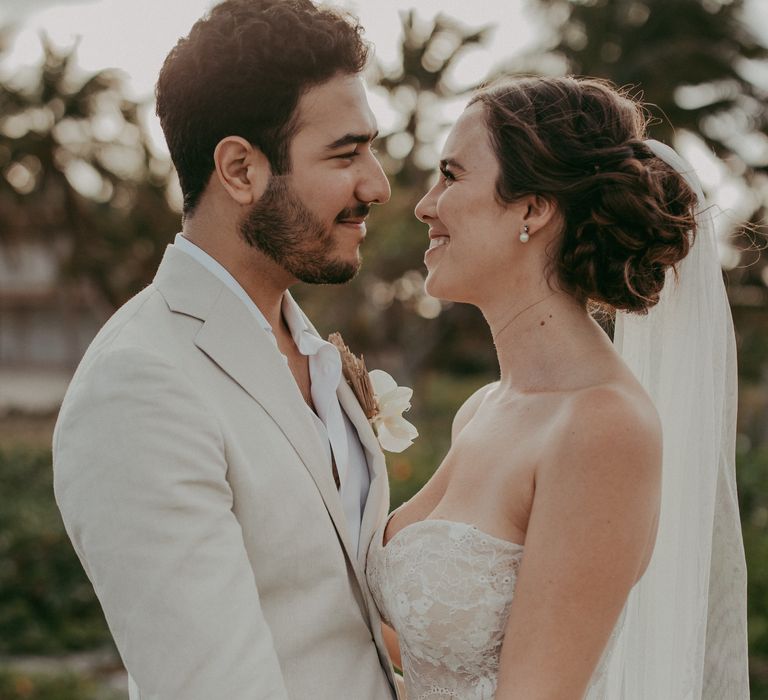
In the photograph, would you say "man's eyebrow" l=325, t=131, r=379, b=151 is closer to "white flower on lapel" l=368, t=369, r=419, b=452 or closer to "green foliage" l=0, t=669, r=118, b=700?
"white flower on lapel" l=368, t=369, r=419, b=452

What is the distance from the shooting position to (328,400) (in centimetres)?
255

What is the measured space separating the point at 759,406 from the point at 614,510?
16.7 metres

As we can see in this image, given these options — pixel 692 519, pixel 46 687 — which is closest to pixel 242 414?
pixel 692 519

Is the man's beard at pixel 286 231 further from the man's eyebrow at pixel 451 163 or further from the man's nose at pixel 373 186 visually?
the man's eyebrow at pixel 451 163

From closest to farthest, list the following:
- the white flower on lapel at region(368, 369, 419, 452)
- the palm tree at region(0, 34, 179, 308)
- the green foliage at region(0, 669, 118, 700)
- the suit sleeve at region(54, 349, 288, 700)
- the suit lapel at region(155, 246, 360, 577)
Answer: the suit sleeve at region(54, 349, 288, 700)
the suit lapel at region(155, 246, 360, 577)
the white flower on lapel at region(368, 369, 419, 452)
the green foliage at region(0, 669, 118, 700)
the palm tree at region(0, 34, 179, 308)

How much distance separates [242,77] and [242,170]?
0.73 feet

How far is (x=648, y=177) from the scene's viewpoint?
2.45 meters

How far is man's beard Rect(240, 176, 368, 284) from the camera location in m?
2.41

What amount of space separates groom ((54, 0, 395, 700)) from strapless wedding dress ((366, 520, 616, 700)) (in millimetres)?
120

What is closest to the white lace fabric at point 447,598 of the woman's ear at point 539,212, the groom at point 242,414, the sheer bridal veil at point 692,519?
the groom at point 242,414

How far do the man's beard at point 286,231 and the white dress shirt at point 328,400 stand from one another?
12cm

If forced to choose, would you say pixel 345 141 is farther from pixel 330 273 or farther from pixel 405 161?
pixel 405 161

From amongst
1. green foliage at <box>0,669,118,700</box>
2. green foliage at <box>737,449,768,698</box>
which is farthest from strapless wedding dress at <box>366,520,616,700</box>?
green foliage at <box>737,449,768,698</box>

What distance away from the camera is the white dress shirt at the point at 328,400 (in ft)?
7.70
